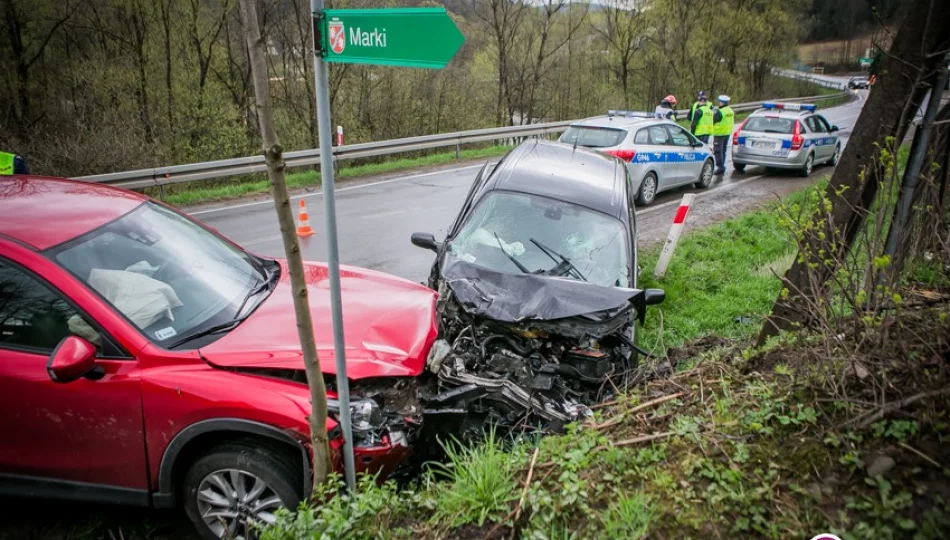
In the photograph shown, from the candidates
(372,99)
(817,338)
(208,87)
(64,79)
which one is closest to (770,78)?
(372,99)

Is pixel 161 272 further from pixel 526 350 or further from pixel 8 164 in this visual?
pixel 8 164

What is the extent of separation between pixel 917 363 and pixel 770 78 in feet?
127

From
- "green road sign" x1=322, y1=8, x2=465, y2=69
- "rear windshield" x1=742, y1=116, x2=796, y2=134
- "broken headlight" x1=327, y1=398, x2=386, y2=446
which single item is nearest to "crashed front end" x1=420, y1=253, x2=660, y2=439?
"broken headlight" x1=327, y1=398, x2=386, y2=446

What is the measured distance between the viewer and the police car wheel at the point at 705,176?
524 inches

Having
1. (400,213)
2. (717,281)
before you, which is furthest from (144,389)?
(400,213)

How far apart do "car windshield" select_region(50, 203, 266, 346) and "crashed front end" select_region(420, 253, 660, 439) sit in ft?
4.47

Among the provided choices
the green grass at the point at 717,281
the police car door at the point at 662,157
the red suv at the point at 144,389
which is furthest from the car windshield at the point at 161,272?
the police car door at the point at 662,157

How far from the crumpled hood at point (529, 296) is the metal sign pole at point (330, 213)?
1.52 m

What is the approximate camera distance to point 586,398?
3971mm

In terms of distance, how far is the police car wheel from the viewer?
13312mm

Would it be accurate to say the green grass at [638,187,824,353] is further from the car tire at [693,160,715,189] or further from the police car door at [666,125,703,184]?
the car tire at [693,160,715,189]

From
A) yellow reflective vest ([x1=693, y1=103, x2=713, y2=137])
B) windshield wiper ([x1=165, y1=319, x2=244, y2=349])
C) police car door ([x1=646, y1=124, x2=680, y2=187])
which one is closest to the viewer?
windshield wiper ([x1=165, y1=319, x2=244, y2=349])

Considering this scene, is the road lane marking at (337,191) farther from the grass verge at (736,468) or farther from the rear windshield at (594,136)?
the grass verge at (736,468)

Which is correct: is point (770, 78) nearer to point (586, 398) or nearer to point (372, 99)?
point (372, 99)
